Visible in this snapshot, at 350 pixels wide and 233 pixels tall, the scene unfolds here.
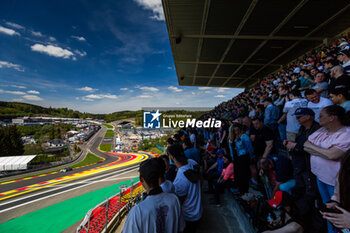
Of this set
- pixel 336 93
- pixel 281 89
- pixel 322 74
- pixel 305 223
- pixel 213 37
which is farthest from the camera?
pixel 213 37

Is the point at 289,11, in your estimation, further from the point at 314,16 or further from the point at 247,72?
the point at 247,72

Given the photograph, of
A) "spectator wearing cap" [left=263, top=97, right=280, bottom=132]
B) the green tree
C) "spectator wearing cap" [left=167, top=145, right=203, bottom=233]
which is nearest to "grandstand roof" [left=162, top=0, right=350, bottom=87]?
"spectator wearing cap" [left=263, top=97, right=280, bottom=132]

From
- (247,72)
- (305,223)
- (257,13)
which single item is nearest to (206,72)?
(247,72)

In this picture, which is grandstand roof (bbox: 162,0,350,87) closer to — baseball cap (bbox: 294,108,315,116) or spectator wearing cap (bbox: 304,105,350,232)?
baseball cap (bbox: 294,108,315,116)

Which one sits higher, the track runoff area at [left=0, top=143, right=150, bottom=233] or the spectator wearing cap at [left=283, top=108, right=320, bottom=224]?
the spectator wearing cap at [left=283, top=108, right=320, bottom=224]

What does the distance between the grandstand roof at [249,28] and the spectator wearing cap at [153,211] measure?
32.9 ft

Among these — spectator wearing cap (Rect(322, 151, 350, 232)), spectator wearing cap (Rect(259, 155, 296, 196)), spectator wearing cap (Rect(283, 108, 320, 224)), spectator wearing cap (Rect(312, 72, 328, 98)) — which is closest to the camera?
spectator wearing cap (Rect(322, 151, 350, 232))

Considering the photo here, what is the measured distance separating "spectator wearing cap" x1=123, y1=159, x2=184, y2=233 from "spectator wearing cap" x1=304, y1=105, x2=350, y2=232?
1.88m

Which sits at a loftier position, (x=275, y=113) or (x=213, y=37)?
(x=213, y=37)

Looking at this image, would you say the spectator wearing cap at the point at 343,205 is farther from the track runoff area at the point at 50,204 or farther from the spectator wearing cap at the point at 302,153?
the track runoff area at the point at 50,204

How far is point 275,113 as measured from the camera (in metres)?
4.76

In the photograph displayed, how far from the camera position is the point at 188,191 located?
2336 millimetres

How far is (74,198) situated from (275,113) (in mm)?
20531

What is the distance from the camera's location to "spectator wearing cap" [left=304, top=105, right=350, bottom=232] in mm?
1807
